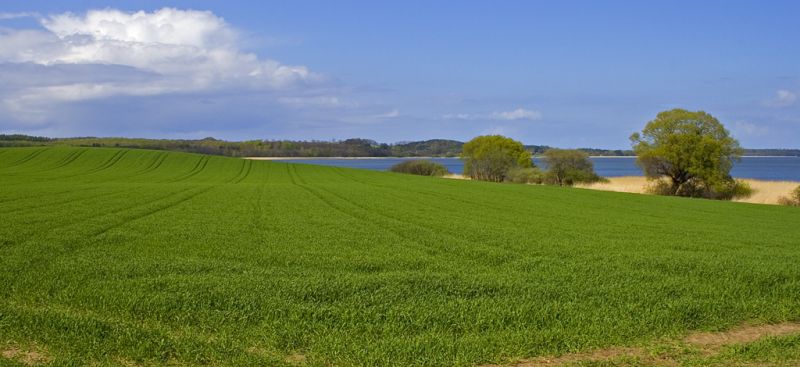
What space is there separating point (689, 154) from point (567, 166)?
75.1ft

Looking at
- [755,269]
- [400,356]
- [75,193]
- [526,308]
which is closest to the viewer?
[400,356]

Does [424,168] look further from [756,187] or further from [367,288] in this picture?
[367,288]

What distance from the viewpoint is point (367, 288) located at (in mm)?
11523

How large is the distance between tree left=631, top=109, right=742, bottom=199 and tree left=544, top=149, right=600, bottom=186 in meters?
17.1

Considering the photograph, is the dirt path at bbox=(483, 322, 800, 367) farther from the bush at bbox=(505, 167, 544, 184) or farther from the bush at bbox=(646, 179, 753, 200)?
the bush at bbox=(505, 167, 544, 184)

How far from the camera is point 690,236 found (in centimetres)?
2102

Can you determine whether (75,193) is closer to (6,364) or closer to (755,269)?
(6,364)

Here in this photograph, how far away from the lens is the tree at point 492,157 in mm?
93250

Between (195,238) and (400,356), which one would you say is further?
(195,238)

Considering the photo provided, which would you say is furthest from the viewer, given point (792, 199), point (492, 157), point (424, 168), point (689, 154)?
point (424, 168)

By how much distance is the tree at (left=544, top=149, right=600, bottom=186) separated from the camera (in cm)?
8219

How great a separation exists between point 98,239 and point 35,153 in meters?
84.5

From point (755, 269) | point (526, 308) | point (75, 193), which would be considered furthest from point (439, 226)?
point (75, 193)

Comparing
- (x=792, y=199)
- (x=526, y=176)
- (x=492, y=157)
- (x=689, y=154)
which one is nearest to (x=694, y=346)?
(x=792, y=199)
